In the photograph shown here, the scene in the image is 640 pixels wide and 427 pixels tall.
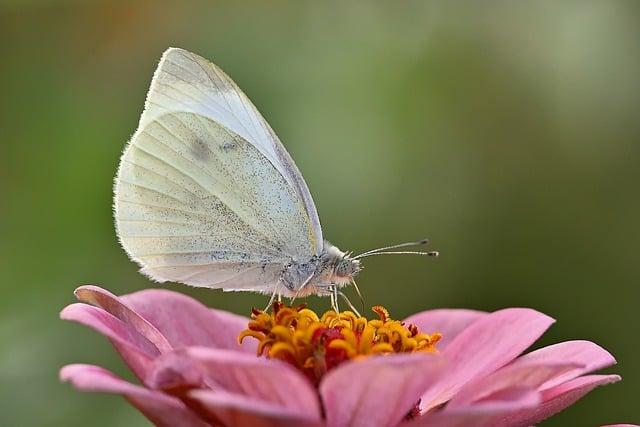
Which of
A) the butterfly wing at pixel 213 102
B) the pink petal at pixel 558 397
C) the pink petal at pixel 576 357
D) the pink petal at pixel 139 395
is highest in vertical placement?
the butterfly wing at pixel 213 102

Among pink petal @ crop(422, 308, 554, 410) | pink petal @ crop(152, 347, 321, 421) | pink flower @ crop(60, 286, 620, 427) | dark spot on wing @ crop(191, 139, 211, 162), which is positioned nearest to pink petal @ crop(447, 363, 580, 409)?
pink flower @ crop(60, 286, 620, 427)

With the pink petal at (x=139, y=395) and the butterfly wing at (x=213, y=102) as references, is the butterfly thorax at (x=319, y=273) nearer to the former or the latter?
the butterfly wing at (x=213, y=102)

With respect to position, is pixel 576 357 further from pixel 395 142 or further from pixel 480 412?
pixel 395 142

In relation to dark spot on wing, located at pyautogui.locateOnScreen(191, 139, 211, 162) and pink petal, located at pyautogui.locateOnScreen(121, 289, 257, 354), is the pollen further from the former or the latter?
dark spot on wing, located at pyautogui.locateOnScreen(191, 139, 211, 162)

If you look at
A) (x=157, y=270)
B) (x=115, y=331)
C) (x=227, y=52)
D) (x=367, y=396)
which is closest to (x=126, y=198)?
(x=157, y=270)

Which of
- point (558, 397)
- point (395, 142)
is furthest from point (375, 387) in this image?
point (395, 142)

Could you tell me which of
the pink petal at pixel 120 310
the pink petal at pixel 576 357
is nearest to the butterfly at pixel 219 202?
the pink petal at pixel 120 310
